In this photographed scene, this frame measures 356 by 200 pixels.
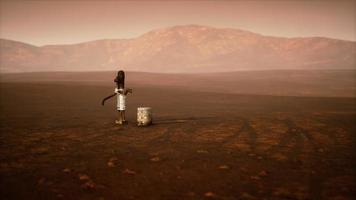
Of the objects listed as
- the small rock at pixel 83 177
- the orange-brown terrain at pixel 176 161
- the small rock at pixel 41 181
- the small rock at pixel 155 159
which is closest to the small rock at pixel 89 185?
the orange-brown terrain at pixel 176 161

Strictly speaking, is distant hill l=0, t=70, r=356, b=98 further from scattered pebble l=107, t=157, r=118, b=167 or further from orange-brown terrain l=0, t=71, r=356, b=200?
scattered pebble l=107, t=157, r=118, b=167

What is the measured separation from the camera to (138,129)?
34.9 ft

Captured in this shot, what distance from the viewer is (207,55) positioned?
163125 mm

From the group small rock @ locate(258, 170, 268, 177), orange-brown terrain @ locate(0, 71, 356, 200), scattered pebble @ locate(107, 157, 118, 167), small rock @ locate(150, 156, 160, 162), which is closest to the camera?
orange-brown terrain @ locate(0, 71, 356, 200)

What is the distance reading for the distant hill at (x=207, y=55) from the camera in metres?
137

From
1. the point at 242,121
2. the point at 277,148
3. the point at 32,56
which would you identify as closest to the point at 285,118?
the point at 242,121

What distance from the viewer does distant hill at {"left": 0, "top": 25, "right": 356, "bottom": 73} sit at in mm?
136750

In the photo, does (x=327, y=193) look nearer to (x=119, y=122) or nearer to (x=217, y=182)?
(x=217, y=182)

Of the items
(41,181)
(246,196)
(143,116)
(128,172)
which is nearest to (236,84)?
(143,116)

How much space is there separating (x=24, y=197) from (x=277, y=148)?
589 cm

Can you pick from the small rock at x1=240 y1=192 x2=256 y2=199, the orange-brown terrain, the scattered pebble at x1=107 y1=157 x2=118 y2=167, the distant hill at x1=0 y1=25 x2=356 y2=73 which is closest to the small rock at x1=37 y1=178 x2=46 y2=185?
the orange-brown terrain

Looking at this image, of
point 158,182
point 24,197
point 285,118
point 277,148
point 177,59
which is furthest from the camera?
point 177,59

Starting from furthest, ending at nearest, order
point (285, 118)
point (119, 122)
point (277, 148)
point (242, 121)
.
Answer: point (285, 118)
point (242, 121)
point (119, 122)
point (277, 148)

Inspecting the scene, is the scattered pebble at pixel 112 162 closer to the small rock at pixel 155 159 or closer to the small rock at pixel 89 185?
the small rock at pixel 155 159
